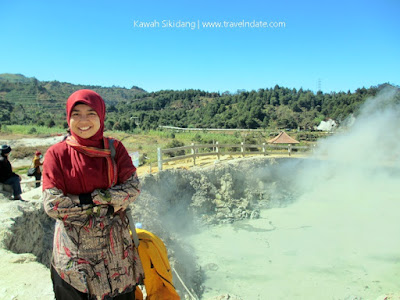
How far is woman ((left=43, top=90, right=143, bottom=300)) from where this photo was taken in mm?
1539

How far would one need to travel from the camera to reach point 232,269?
6.95 m

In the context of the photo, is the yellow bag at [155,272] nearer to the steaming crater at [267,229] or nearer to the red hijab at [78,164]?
the red hijab at [78,164]

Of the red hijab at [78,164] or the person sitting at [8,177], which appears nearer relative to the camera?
the red hijab at [78,164]

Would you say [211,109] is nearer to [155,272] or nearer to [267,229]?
[267,229]

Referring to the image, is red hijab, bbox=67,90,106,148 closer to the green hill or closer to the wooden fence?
the wooden fence

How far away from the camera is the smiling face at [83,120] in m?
1.56

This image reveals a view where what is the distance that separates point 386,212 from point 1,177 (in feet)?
36.9

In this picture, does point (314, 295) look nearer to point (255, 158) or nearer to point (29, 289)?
point (29, 289)

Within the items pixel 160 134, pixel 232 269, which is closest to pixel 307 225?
pixel 232 269

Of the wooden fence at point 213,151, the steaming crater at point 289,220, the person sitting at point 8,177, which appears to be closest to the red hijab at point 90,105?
the steaming crater at point 289,220

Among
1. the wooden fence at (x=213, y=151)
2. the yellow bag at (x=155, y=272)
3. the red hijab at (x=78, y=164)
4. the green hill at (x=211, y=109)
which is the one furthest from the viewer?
the green hill at (x=211, y=109)

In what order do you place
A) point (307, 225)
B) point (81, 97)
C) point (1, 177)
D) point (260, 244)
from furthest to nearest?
point (307, 225), point (260, 244), point (1, 177), point (81, 97)

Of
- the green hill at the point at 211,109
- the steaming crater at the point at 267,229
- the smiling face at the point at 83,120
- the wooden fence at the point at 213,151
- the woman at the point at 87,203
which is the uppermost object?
the green hill at the point at 211,109

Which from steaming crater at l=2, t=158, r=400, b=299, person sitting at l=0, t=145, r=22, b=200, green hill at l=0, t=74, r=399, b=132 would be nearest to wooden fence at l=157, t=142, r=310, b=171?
steaming crater at l=2, t=158, r=400, b=299
